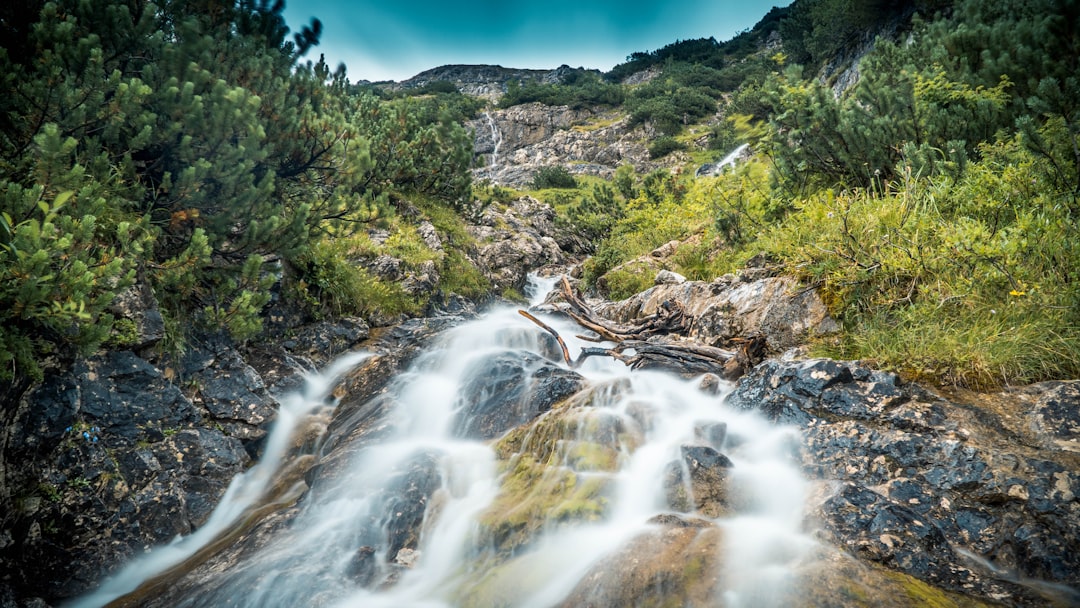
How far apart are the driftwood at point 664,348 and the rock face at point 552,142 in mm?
28738

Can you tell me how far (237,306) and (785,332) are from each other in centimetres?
632

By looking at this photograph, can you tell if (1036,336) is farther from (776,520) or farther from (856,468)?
(776,520)

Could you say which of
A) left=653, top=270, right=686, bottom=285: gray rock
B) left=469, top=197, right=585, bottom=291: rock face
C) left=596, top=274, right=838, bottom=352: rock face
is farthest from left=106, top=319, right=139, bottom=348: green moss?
left=469, top=197, right=585, bottom=291: rock face

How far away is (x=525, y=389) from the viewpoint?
19.4 feet

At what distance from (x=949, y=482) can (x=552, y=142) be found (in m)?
46.2

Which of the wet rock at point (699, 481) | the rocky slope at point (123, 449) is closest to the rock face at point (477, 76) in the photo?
the rocky slope at point (123, 449)

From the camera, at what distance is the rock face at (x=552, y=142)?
38844mm

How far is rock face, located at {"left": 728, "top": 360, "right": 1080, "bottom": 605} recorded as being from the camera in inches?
101

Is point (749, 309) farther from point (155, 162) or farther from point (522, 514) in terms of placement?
point (155, 162)

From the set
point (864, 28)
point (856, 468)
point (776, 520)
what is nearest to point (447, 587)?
point (776, 520)

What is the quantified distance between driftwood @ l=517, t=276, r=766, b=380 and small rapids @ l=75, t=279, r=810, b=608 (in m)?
0.47

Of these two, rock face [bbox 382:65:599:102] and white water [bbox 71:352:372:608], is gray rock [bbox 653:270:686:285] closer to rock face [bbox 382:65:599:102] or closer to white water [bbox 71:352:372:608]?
white water [bbox 71:352:372:608]

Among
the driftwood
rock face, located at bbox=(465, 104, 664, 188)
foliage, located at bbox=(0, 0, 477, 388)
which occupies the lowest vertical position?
the driftwood

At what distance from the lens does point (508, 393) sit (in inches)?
235
